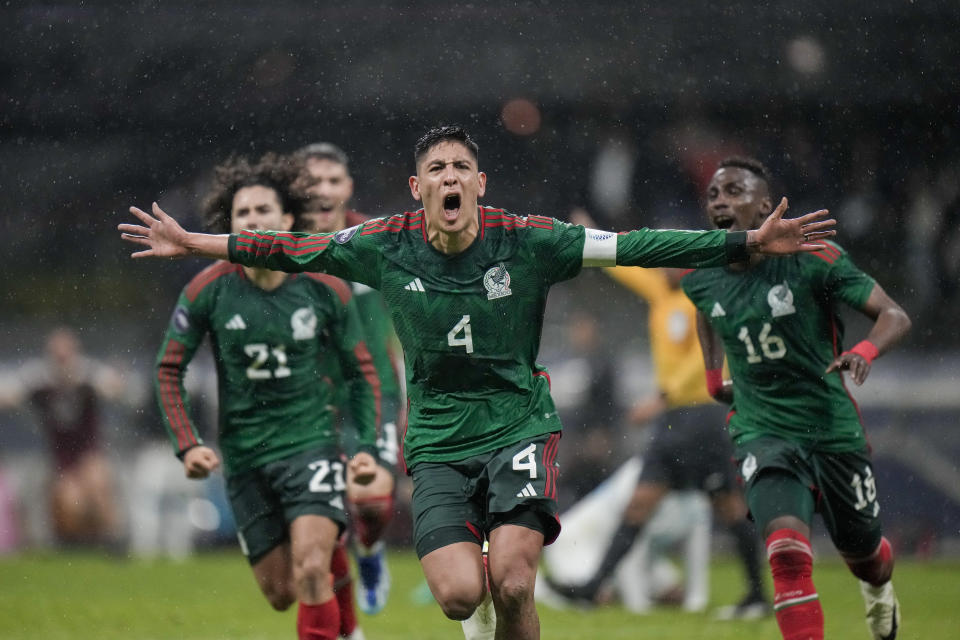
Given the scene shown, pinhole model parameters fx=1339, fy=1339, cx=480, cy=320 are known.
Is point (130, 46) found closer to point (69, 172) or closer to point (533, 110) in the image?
point (69, 172)

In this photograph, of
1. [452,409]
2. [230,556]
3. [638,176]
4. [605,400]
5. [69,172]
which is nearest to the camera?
[452,409]

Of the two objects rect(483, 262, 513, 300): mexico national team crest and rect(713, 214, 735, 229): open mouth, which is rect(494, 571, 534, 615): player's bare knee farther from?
rect(713, 214, 735, 229): open mouth

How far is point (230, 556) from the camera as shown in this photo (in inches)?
501

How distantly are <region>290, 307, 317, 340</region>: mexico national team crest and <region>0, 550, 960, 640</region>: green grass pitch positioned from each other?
2365 millimetres

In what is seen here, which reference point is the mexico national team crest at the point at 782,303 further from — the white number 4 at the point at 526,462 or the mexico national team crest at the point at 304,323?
the mexico national team crest at the point at 304,323

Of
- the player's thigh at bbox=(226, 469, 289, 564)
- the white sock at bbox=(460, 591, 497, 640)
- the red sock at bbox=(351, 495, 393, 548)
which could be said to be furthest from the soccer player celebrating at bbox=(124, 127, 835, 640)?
the red sock at bbox=(351, 495, 393, 548)

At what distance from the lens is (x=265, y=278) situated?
615cm

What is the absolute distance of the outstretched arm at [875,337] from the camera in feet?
16.6

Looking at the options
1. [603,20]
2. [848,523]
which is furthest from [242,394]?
[603,20]

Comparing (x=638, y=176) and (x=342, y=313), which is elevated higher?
(x=638, y=176)

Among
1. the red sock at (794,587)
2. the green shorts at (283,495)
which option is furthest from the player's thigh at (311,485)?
the red sock at (794,587)

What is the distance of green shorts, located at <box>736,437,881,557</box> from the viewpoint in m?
5.41

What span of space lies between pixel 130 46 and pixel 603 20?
473 centimetres

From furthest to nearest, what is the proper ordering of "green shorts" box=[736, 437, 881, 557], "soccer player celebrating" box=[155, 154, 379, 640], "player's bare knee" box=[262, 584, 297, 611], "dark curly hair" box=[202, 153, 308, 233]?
"dark curly hair" box=[202, 153, 308, 233] < "player's bare knee" box=[262, 584, 297, 611] < "soccer player celebrating" box=[155, 154, 379, 640] < "green shorts" box=[736, 437, 881, 557]
